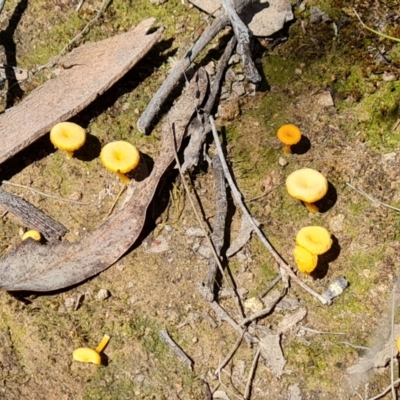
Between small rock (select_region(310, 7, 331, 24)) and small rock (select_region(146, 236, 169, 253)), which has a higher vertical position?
small rock (select_region(310, 7, 331, 24))

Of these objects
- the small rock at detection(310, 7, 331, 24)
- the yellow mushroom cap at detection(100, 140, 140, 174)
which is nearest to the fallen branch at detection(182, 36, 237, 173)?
the yellow mushroom cap at detection(100, 140, 140, 174)

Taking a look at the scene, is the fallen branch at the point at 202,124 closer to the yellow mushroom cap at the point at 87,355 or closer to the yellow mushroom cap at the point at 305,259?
the yellow mushroom cap at the point at 305,259

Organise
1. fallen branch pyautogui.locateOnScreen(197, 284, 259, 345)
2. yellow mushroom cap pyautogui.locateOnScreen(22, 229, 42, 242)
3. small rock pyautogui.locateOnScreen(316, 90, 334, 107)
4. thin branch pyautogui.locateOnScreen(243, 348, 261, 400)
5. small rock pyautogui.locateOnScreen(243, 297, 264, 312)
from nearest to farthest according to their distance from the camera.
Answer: thin branch pyautogui.locateOnScreen(243, 348, 261, 400), fallen branch pyautogui.locateOnScreen(197, 284, 259, 345), small rock pyautogui.locateOnScreen(243, 297, 264, 312), yellow mushroom cap pyautogui.locateOnScreen(22, 229, 42, 242), small rock pyautogui.locateOnScreen(316, 90, 334, 107)

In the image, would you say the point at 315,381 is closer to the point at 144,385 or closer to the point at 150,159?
the point at 144,385

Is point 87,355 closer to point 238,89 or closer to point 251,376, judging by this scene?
point 251,376

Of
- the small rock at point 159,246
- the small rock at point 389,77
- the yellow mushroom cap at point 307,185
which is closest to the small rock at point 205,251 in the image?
the small rock at point 159,246

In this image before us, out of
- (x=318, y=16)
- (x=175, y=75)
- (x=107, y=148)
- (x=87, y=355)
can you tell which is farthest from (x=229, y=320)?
(x=318, y=16)

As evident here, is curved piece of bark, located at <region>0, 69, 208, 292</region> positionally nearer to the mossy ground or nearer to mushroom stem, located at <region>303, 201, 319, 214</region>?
the mossy ground
